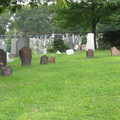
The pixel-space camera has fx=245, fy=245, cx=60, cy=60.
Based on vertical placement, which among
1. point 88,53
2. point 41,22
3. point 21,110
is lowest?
point 21,110

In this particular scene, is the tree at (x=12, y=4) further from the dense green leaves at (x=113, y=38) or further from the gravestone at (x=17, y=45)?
the dense green leaves at (x=113, y=38)

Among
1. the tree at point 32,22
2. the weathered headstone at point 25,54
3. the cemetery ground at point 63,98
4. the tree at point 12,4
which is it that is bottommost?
the cemetery ground at point 63,98

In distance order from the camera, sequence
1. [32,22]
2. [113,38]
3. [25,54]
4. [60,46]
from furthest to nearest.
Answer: [32,22], [60,46], [113,38], [25,54]

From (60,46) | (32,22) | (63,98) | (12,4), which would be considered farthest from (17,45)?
(32,22)

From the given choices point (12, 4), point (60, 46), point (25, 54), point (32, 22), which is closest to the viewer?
point (25, 54)

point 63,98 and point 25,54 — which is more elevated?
point 25,54

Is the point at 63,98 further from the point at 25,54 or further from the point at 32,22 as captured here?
the point at 32,22

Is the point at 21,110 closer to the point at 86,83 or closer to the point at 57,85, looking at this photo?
the point at 57,85

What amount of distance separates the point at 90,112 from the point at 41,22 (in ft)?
172

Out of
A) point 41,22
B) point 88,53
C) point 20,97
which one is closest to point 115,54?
point 88,53

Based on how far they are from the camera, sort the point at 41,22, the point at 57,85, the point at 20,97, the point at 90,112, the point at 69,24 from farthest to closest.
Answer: the point at 41,22 < the point at 69,24 < the point at 57,85 < the point at 20,97 < the point at 90,112

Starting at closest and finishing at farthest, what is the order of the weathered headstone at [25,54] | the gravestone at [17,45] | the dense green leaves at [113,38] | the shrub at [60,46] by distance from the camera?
the weathered headstone at [25,54] < the gravestone at [17,45] < the dense green leaves at [113,38] < the shrub at [60,46]

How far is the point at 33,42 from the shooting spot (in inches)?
1171

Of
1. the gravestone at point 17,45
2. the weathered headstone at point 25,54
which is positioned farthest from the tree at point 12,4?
the gravestone at point 17,45
